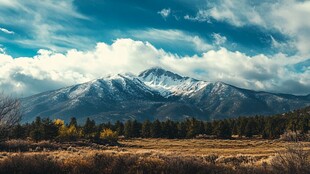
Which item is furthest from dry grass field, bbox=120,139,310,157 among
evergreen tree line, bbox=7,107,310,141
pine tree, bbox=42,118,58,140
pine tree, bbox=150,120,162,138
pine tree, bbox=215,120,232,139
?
pine tree, bbox=150,120,162,138

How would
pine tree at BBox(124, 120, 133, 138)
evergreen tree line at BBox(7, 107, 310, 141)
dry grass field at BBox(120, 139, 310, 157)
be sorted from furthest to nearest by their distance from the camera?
pine tree at BBox(124, 120, 133, 138) < evergreen tree line at BBox(7, 107, 310, 141) < dry grass field at BBox(120, 139, 310, 157)

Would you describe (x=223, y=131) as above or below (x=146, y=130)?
below

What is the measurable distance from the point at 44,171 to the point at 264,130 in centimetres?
11116

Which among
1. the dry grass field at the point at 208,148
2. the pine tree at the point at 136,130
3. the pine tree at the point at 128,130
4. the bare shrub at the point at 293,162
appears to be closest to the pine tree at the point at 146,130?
the pine tree at the point at 136,130

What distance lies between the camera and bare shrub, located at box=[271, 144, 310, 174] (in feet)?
75.5

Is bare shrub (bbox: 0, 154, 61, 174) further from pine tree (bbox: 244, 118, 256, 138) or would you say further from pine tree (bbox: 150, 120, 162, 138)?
pine tree (bbox: 244, 118, 256, 138)

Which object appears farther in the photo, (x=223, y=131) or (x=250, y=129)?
(x=250, y=129)

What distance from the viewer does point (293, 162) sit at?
23.5 m

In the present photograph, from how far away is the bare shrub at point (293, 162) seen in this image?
23.0m

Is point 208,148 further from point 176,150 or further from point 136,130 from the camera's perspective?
point 136,130

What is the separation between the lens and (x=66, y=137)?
8144cm

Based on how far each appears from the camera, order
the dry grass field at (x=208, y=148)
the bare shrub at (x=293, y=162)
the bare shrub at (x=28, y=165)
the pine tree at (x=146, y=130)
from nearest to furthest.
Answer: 1. the bare shrub at (x=293, y=162)
2. the bare shrub at (x=28, y=165)
3. the dry grass field at (x=208, y=148)
4. the pine tree at (x=146, y=130)

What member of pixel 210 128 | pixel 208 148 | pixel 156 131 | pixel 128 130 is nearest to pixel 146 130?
pixel 156 131

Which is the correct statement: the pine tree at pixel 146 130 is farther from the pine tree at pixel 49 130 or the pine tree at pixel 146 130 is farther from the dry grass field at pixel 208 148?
the pine tree at pixel 49 130
